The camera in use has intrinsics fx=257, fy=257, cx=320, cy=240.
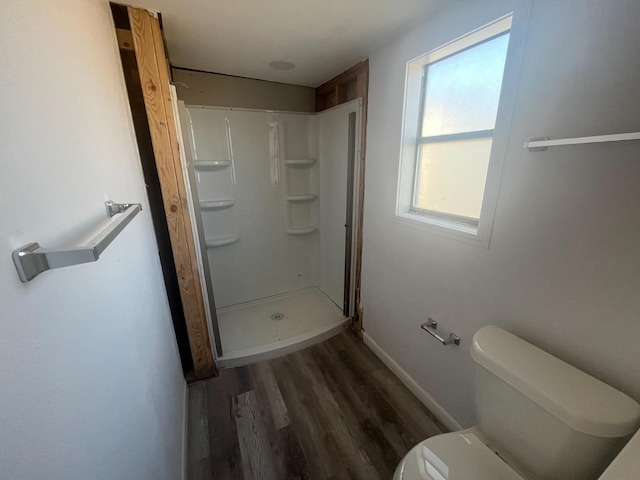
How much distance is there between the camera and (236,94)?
7.49 ft

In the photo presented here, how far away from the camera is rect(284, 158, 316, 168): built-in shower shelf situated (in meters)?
2.60

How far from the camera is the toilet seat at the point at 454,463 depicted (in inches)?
36.4

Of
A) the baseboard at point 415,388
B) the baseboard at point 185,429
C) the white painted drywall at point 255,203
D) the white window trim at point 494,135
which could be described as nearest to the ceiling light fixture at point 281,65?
the white painted drywall at point 255,203

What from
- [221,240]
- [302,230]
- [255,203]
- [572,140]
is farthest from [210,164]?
[572,140]

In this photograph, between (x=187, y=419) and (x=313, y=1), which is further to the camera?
(x=187, y=419)

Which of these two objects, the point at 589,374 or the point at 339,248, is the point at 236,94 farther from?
the point at 589,374

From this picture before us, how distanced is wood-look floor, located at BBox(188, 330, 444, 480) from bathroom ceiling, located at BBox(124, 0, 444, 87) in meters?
2.22

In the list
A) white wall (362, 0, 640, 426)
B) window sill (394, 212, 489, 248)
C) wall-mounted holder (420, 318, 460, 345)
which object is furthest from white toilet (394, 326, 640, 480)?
window sill (394, 212, 489, 248)

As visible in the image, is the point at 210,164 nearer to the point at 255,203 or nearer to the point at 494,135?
the point at 255,203

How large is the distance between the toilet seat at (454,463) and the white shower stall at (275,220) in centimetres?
131

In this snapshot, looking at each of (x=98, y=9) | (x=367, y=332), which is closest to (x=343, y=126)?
(x=98, y=9)

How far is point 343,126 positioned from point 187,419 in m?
2.38

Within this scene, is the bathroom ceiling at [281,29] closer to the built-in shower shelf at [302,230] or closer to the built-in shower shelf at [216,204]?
the built-in shower shelf at [216,204]

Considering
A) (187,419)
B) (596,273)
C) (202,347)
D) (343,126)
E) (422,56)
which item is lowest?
(187,419)
